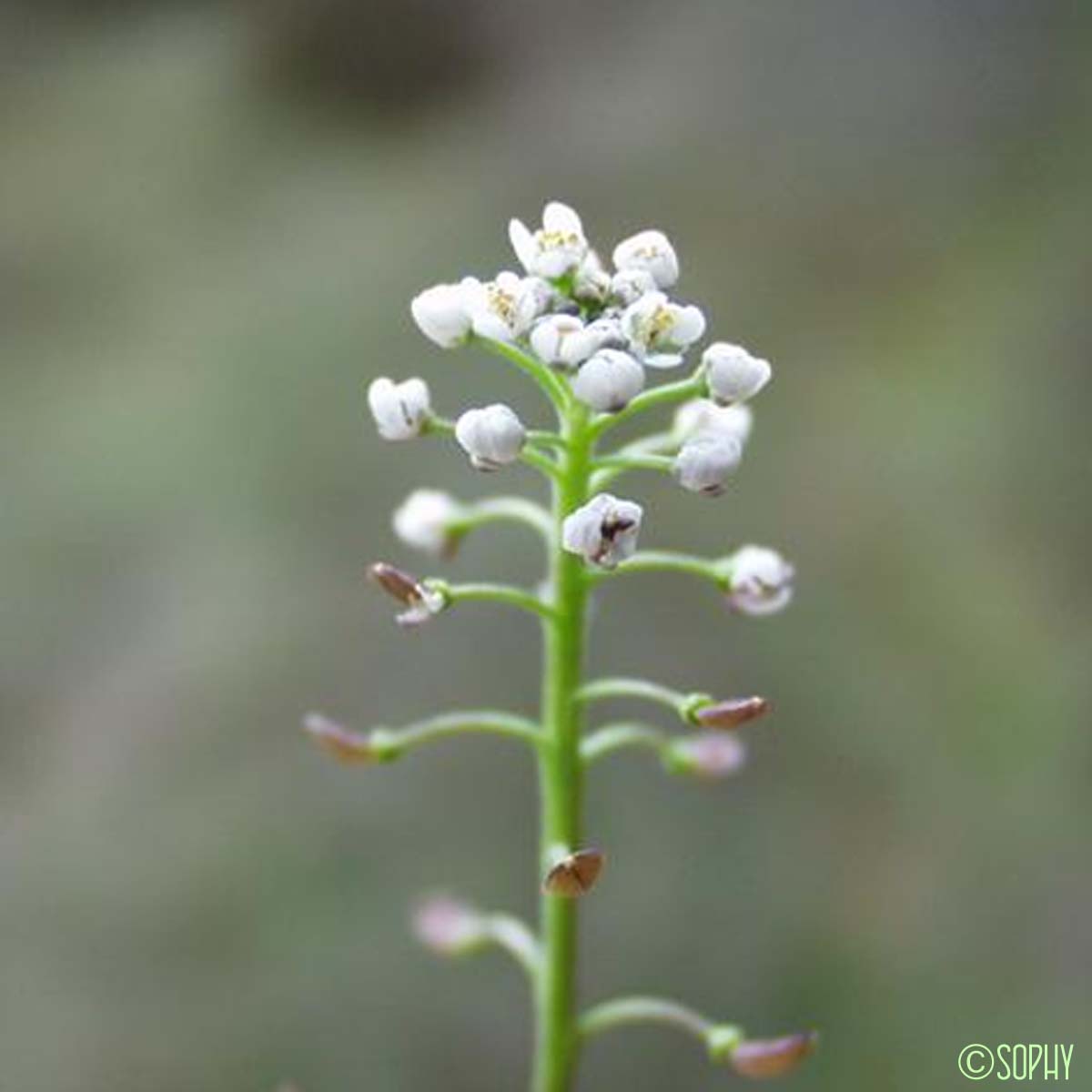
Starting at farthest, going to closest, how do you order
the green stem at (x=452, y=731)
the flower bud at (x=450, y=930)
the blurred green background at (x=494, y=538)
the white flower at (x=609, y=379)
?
the blurred green background at (x=494, y=538) → the flower bud at (x=450, y=930) → the green stem at (x=452, y=731) → the white flower at (x=609, y=379)

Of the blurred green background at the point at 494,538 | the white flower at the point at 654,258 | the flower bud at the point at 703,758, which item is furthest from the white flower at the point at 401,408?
the blurred green background at the point at 494,538

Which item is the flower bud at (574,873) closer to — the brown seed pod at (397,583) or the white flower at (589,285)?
the brown seed pod at (397,583)

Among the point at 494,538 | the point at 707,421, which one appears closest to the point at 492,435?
the point at 707,421

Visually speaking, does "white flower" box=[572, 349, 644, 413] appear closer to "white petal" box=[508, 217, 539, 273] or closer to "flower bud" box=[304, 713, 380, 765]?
"white petal" box=[508, 217, 539, 273]

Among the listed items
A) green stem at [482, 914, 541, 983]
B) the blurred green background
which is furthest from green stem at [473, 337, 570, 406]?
the blurred green background

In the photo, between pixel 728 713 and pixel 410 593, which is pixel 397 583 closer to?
pixel 410 593

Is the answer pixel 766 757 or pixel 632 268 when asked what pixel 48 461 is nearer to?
pixel 766 757

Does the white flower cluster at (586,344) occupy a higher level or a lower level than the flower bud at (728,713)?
higher
